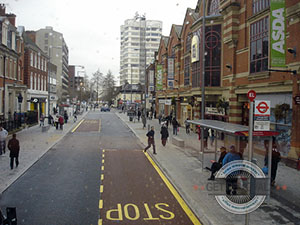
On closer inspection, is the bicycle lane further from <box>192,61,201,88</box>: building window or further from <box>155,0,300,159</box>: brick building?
<box>192,61,201,88</box>: building window

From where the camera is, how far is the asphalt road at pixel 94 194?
26.3 ft

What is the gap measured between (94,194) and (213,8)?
22.2 meters

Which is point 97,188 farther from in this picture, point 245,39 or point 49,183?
point 245,39

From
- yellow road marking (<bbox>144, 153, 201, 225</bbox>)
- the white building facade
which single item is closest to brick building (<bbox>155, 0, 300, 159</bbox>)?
yellow road marking (<bbox>144, 153, 201, 225</bbox>)

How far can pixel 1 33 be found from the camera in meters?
29.7

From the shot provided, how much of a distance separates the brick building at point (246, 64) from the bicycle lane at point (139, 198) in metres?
7.15

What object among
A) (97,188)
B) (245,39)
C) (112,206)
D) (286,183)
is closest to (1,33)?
(245,39)

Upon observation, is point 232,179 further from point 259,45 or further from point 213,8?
point 213,8

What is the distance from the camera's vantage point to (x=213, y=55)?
84.8 feet

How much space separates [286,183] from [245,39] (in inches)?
451

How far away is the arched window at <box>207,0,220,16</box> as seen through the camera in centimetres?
2612

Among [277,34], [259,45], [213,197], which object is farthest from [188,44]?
[213,197]

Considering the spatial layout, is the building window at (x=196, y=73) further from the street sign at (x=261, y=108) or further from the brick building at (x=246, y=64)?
the street sign at (x=261, y=108)

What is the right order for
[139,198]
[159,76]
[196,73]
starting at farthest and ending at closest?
[159,76], [196,73], [139,198]
